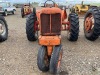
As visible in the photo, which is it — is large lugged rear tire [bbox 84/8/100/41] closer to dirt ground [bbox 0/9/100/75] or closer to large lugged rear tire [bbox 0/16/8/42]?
dirt ground [bbox 0/9/100/75]

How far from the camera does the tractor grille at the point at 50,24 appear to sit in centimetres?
599

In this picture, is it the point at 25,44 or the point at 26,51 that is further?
the point at 25,44

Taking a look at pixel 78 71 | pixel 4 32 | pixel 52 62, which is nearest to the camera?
pixel 52 62

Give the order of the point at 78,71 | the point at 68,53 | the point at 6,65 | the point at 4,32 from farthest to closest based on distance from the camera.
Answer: the point at 4,32 < the point at 68,53 < the point at 6,65 < the point at 78,71

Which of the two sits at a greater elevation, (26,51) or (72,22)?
(72,22)

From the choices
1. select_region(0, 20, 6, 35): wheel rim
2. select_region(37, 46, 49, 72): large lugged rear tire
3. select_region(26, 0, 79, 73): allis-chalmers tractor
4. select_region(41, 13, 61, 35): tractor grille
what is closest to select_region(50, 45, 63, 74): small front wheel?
select_region(26, 0, 79, 73): allis-chalmers tractor

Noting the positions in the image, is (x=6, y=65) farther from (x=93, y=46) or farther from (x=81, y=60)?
(x=93, y=46)

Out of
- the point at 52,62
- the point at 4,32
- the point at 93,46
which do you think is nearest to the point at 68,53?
the point at 93,46

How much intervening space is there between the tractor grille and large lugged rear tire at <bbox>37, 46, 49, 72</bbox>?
586 millimetres

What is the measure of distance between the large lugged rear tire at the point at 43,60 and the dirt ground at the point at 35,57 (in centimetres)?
17

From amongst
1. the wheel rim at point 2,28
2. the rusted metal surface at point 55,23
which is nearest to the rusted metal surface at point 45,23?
the rusted metal surface at point 55,23

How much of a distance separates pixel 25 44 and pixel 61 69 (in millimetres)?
3000

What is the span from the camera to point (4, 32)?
9.36 m

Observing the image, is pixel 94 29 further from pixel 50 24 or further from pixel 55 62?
pixel 55 62
